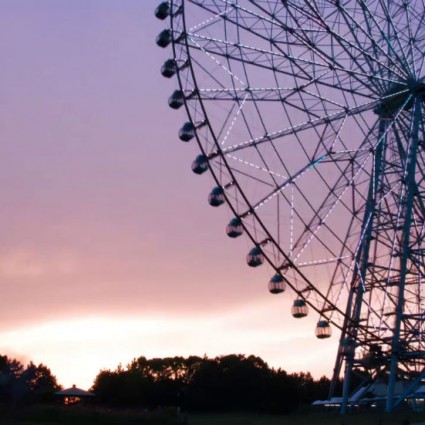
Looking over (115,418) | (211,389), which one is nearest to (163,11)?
(115,418)

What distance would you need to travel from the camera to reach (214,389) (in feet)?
269

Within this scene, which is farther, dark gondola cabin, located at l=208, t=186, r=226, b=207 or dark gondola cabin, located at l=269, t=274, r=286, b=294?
dark gondola cabin, located at l=208, t=186, r=226, b=207

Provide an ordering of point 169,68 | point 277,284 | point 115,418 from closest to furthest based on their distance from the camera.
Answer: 1. point 277,284
2. point 115,418
3. point 169,68

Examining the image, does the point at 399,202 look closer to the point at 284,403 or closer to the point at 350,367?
the point at 350,367

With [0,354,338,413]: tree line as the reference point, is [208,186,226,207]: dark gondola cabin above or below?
above

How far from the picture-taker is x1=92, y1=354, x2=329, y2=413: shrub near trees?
265 feet

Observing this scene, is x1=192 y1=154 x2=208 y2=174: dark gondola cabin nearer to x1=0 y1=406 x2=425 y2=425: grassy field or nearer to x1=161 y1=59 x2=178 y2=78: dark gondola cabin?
x1=161 y1=59 x2=178 y2=78: dark gondola cabin

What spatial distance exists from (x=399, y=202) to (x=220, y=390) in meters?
49.2

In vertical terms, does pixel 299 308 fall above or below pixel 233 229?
below

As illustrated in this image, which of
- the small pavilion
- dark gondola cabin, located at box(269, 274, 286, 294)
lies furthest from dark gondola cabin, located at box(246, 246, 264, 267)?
the small pavilion

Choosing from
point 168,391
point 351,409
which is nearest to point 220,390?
point 168,391

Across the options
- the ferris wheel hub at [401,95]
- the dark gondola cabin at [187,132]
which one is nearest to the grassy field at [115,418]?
the dark gondola cabin at [187,132]

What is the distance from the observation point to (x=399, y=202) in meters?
36.9

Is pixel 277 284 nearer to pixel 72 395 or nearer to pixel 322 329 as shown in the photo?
pixel 322 329
